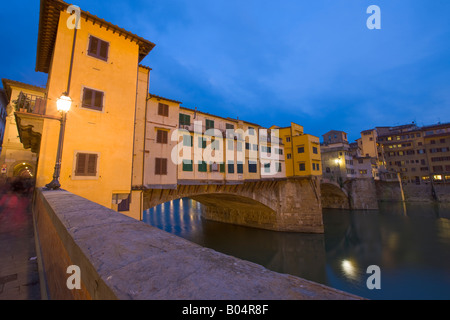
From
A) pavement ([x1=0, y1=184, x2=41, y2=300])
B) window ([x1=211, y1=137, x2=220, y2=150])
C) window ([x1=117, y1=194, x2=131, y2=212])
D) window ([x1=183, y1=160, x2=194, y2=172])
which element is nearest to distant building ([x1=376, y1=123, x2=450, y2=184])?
window ([x1=211, y1=137, x2=220, y2=150])

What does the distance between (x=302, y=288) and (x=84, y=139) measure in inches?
506

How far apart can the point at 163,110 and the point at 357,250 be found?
2731 centimetres

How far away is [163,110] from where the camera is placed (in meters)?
16.9

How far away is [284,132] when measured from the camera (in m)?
31.5

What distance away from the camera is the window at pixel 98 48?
11.8 m

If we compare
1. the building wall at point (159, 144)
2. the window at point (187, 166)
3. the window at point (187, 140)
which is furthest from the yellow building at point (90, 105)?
the window at point (187, 140)

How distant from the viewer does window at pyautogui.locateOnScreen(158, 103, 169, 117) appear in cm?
1668

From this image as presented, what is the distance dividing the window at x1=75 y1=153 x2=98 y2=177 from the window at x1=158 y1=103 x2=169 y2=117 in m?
A: 7.01

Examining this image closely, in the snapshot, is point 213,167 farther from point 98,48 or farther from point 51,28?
point 51,28

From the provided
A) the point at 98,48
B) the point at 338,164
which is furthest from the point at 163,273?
the point at 338,164

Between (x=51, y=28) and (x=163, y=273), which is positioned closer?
(x=163, y=273)

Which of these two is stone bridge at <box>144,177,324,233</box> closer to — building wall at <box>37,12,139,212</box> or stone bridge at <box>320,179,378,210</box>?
building wall at <box>37,12,139,212</box>
